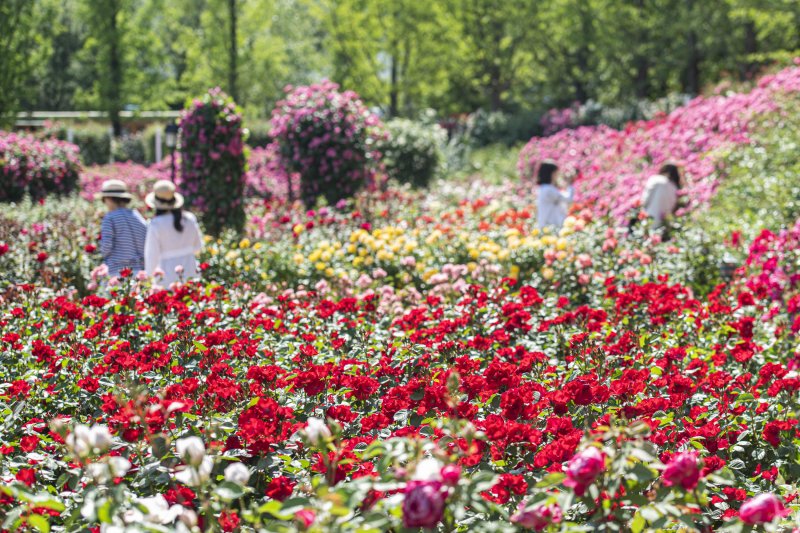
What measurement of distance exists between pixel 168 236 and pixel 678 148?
8.48 metres

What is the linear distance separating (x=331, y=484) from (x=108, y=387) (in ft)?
5.83

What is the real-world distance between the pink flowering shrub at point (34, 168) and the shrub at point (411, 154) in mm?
6158

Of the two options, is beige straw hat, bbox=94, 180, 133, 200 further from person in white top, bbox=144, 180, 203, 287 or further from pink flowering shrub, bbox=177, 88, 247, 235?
pink flowering shrub, bbox=177, 88, 247, 235

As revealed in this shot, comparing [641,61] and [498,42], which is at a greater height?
[498,42]

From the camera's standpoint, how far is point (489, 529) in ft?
5.99

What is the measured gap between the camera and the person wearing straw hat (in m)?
6.10

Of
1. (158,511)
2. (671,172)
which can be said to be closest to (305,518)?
(158,511)

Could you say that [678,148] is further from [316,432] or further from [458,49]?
[458,49]

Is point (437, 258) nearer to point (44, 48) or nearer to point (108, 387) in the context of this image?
point (108, 387)

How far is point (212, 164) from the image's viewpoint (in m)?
10.0

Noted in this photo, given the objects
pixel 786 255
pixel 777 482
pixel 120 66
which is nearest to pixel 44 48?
pixel 120 66

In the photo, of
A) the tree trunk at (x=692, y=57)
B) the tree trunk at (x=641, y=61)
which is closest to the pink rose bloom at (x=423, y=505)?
the tree trunk at (x=692, y=57)

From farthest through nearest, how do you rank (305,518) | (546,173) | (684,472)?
(546,173)
(684,472)
(305,518)

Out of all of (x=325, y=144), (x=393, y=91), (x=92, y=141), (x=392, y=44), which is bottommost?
(x=92, y=141)
